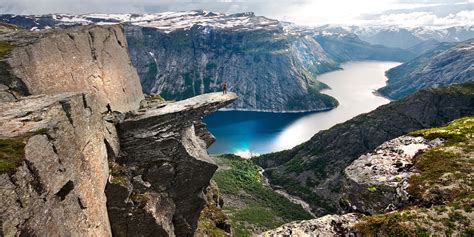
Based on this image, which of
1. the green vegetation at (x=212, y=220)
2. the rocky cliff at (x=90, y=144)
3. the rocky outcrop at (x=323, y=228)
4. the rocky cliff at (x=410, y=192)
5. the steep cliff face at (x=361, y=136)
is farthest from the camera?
the steep cliff face at (x=361, y=136)

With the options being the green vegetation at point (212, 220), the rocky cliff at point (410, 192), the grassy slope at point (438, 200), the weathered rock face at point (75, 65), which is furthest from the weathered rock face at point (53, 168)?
the green vegetation at point (212, 220)

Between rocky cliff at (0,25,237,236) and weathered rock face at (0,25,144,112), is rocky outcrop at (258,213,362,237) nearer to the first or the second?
rocky cliff at (0,25,237,236)

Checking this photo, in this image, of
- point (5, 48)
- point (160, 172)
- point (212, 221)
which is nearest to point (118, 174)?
point (160, 172)

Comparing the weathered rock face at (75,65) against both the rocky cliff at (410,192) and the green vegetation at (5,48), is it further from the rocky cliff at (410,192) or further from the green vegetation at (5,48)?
the rocky cliff at (410,192)

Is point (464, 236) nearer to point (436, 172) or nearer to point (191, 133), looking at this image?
point (436, 172)

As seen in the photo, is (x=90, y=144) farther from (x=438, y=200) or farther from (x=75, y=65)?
(x=438, y=200)

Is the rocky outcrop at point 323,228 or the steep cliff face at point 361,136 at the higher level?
the rocky outcrop at point 323,228

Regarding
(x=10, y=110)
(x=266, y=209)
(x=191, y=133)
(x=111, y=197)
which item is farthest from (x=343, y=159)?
(x=10, y=110)

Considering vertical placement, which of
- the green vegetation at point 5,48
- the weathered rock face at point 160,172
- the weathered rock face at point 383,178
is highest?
the green vegetation at point 5,48
